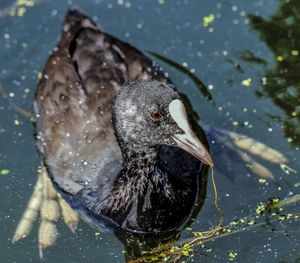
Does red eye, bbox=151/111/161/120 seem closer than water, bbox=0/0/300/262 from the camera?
Yes

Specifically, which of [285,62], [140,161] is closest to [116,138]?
[140,161]

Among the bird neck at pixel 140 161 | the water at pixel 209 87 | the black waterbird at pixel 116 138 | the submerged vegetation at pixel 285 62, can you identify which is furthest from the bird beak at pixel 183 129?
the submerged vegetation at pixel 285 62

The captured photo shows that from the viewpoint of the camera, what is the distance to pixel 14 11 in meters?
8.76

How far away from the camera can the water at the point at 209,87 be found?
6465 mm

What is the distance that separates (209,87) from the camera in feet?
25.7

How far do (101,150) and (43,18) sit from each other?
254 centimetres

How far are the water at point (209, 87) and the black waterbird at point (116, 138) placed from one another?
0.25 metres

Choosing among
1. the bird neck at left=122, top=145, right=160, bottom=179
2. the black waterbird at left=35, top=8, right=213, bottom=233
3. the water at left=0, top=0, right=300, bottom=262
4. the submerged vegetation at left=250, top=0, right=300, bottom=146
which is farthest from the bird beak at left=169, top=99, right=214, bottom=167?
the submerged vegetation at left=250, top=0, right=300, bottom=146

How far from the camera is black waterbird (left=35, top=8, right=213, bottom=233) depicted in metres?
6.06

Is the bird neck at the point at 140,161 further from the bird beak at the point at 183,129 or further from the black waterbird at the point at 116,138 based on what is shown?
the bird beak at the point at 183,129

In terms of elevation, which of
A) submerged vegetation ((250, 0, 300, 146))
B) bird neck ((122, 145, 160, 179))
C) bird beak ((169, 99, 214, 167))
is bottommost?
bird neck ((122, 145, 160, 179))

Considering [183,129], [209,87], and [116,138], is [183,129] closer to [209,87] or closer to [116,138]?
[116,138]

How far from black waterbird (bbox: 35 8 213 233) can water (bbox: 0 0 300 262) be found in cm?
25

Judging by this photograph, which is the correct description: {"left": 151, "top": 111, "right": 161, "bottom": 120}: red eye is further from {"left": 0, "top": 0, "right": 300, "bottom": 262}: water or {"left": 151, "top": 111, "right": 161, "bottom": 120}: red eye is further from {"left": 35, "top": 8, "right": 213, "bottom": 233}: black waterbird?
{"left": 0, "top": 0, "right": 300, "bottom": 262}: water
